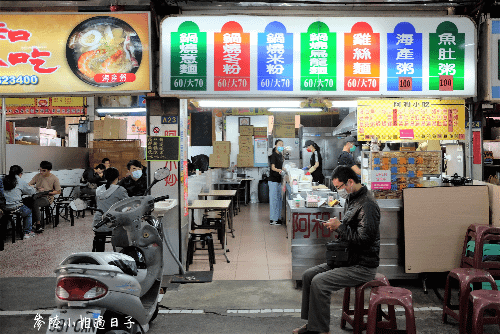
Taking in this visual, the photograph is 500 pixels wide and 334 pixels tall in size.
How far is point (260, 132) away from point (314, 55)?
879 centimetres

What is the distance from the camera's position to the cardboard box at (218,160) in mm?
12688

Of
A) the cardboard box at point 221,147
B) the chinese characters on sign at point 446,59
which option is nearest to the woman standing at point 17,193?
the cardboard box at point 221,147

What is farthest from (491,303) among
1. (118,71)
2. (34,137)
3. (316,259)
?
(34,137)

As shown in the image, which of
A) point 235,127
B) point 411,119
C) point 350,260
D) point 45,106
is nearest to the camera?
point 350,260

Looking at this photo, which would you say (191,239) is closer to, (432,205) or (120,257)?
(120,257)

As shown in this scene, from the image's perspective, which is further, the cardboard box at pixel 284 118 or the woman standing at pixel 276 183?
the cardboard box at pixel 284 118

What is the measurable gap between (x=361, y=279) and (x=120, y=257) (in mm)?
2152

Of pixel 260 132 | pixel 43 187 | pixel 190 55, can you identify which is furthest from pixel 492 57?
pixel 43 187

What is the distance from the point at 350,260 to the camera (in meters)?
3.53

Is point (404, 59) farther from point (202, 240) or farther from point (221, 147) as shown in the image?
point (221, 147)

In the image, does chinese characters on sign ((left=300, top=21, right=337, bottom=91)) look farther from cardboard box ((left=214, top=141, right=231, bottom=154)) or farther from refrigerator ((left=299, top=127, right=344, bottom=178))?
→ refrigerator ((left=299, top=127, right=344, bottom=178))

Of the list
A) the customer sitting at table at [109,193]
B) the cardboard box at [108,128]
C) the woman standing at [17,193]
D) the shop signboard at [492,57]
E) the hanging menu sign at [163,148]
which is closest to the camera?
the shop signboard at [492,57]

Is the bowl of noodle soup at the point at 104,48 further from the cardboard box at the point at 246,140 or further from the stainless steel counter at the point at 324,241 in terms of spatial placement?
the cardboard box at the point at 246,140

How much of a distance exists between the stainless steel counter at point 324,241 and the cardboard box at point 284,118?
916cm
